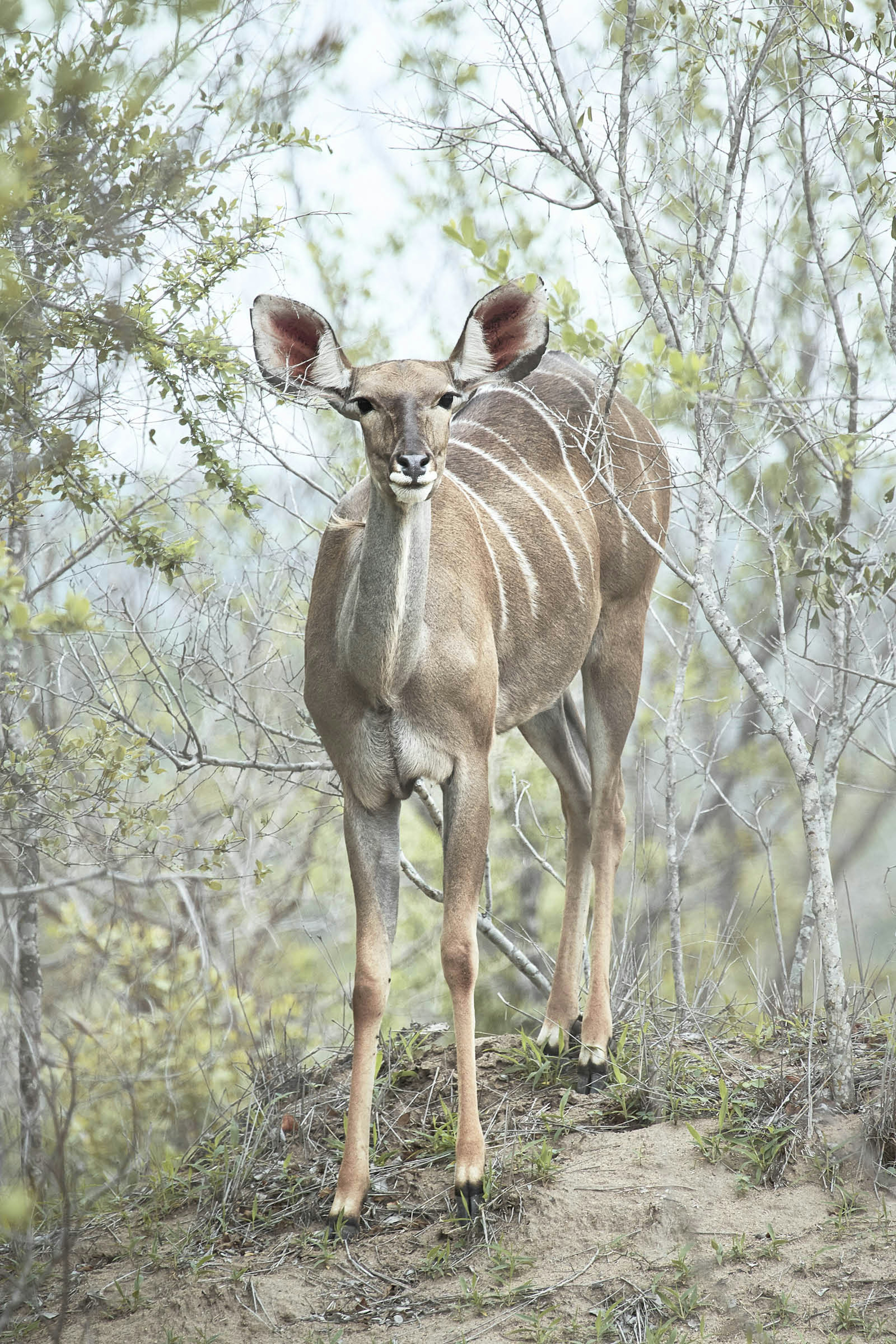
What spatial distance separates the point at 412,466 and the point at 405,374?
1.29 feet

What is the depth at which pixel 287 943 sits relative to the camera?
29.2 ft

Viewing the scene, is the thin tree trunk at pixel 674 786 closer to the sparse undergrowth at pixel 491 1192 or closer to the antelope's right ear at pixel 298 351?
the sparse undergrowth at pixel 491 1192

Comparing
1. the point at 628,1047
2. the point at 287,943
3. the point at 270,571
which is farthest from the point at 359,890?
the point at 287,943

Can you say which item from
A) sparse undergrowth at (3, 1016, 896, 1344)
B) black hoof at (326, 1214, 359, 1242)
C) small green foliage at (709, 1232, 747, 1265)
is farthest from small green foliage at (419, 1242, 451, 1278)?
small green foliage at (709, 1232, 747, 1265)

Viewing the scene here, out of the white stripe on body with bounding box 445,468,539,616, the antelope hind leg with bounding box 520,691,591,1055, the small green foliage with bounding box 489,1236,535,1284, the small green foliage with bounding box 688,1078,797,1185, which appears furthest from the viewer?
the antelope hind leg with bounding box 520,691,591,1055

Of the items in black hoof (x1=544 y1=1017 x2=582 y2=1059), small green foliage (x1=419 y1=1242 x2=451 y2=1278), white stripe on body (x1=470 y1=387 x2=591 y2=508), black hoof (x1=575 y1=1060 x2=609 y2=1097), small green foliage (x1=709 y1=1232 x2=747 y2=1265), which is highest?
white stripe on body (x1=470 y1=387 x2=591 y2=508)

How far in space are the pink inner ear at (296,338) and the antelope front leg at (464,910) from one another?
1.23 meters

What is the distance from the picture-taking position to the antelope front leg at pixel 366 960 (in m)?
3.70

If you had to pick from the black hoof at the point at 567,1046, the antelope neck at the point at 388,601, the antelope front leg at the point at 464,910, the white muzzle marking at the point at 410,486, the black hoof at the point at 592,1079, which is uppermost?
the white muzzle marking at the point at 410,486

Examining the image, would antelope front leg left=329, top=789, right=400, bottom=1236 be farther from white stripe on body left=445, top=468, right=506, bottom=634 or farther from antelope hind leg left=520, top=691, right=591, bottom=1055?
antelope hind leg left=520, top=691, right=591, bottom=1055

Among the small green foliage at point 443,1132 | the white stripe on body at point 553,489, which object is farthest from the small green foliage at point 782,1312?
the white stripe on body at point 553,489

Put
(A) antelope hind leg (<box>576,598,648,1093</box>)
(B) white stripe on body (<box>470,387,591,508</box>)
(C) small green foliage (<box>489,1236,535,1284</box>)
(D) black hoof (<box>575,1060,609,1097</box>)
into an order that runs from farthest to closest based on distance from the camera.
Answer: (B) white stripe on body (<box>470,387,591,508</box>)
(A) antelope hind leg (<box>576,598,648,1093</box>)
(D) black hoof (<box>575,1060,609,1097</box>)
(C) small green foliage (<box>489,1236,535,1284</box>)

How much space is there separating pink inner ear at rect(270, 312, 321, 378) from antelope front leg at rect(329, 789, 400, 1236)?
125 centimetres

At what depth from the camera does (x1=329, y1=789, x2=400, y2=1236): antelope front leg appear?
12.1ft
